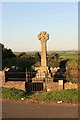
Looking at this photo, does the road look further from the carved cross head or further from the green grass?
the carved cross head

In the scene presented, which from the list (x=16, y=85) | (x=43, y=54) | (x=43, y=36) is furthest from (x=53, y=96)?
(x=43, y=36)

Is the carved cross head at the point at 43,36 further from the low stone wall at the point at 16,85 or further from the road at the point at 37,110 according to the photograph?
the road at the point at 37,110

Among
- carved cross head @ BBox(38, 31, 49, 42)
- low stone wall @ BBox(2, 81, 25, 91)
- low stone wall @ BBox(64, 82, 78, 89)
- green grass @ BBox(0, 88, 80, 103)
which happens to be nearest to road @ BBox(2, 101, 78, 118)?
green grass @ BBox(0, 88, 80, 103)

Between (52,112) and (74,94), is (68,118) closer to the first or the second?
(52,112)

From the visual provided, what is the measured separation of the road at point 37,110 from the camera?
32.7 ft

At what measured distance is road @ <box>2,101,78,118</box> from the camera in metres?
9.95

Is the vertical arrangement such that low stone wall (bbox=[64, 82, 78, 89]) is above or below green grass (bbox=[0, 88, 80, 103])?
above

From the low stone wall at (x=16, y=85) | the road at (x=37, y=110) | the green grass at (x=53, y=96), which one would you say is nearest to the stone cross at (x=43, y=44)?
the low stone wall at (x=16, y=85)

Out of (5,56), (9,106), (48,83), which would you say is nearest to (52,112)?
(9,106)

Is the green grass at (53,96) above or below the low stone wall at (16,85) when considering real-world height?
below

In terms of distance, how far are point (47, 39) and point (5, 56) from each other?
1244 cm

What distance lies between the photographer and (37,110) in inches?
421

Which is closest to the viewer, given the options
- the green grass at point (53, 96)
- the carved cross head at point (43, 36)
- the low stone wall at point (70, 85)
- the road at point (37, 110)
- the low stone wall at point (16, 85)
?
the road at point (37, 110)

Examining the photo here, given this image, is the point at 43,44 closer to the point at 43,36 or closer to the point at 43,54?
the point at 43,36
